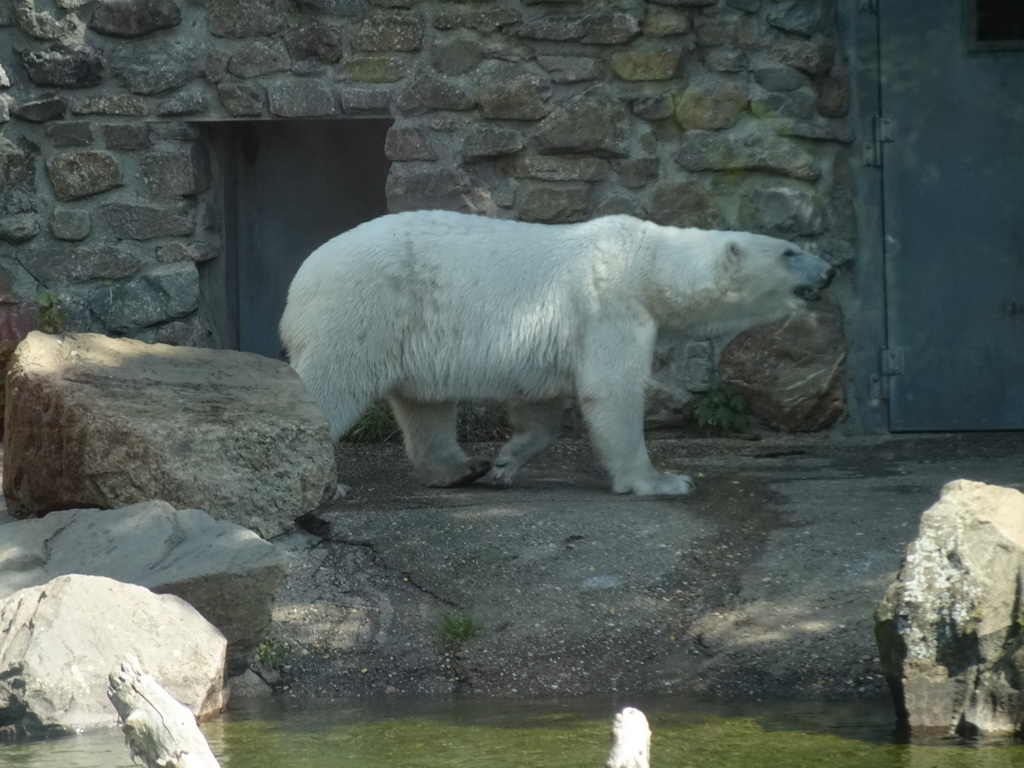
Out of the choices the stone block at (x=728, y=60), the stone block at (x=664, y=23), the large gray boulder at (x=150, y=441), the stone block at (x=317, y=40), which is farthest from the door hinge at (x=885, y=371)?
the large gray boulder at (x=150, y=441)

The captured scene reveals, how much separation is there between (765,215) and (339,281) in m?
2.84

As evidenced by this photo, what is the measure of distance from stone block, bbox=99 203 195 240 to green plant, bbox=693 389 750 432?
3.04m

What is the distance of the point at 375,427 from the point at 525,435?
65.3 inches

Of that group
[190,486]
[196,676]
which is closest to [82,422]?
[190,486]

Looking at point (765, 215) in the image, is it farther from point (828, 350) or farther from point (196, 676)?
point (196, 676)

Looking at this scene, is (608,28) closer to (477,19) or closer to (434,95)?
(477,19)

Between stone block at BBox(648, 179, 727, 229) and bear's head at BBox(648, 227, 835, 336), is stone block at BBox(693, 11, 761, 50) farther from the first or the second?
bear's head at BBox(648, 227, 835, 336)

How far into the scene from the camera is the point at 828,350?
816 centimetres

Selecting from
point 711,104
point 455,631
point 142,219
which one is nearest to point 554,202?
point 711,104

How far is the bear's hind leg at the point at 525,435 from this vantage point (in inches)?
262

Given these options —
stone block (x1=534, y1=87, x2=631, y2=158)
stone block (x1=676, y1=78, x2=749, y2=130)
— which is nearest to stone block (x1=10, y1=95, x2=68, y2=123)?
stone block (x1=534, y1=87, x2=631, y2=158)

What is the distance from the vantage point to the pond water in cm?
363

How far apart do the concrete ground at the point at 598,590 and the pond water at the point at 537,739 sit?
26cm

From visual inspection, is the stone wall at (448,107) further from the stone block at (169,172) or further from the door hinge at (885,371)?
the door hinge at (885,371)
